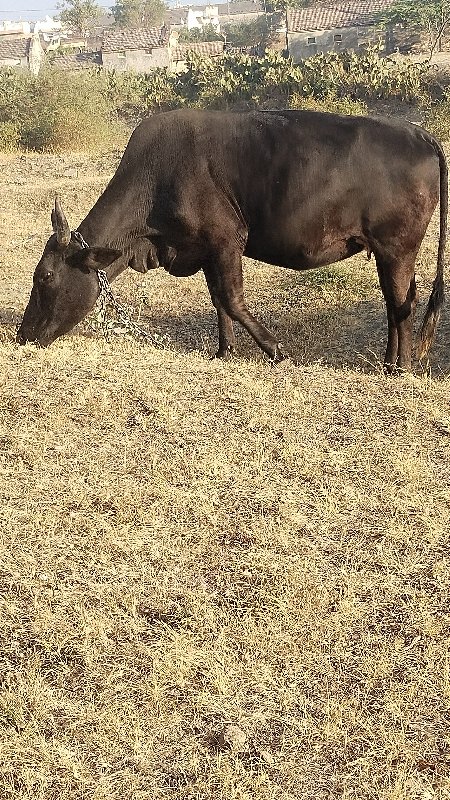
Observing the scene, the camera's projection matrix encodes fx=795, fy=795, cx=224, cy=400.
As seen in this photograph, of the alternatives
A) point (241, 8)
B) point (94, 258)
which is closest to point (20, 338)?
point (94, 258)

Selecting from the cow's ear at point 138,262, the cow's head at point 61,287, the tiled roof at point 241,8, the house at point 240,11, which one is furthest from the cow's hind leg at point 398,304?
the tiled roof at point 241,8

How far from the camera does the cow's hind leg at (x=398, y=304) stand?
19.5 ft

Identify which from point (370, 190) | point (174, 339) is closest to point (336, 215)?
point (370, 190)

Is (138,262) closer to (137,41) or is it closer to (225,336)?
(225,336)

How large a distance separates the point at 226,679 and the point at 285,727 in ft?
0.94

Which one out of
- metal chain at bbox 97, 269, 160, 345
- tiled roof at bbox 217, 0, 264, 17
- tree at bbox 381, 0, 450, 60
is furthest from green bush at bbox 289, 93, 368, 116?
tiled roof at bbox 217, 0, 264, 17

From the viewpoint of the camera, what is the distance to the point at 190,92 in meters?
Answer: 27.8

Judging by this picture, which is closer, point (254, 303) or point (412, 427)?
point (412, 427)

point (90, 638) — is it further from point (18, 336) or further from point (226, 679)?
point (18, 336)

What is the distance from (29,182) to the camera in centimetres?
1520

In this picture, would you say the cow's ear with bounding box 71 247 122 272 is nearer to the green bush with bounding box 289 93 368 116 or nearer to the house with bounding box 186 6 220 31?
the green bush with bounding box 289 93 368 116

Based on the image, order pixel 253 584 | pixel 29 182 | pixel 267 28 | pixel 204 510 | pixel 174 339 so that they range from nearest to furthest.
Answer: pixel 253 584 < pixel 204 510 < pixel 174 339 < pixel 29 182 < pixel 267 28

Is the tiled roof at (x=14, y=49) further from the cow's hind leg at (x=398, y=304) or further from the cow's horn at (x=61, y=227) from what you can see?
the cow's hind leg at (x=398, y=304)

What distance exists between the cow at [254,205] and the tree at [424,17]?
35935mm
